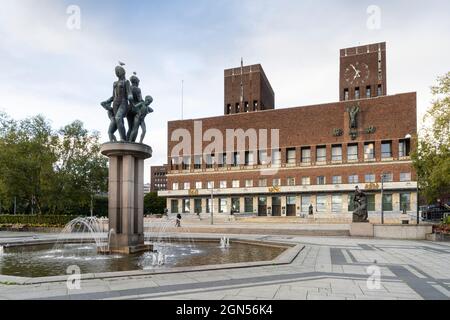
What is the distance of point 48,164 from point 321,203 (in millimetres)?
Result: 46234

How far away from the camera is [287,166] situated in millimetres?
74062

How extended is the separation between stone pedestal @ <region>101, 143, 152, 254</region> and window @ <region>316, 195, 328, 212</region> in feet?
183

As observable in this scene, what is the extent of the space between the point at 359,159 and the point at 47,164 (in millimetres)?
50929

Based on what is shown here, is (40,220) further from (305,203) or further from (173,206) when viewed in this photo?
(305,203)

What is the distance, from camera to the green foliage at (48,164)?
40406mm

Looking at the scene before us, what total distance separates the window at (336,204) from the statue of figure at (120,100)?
56.5 metres

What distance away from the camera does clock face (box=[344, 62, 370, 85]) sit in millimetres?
80812

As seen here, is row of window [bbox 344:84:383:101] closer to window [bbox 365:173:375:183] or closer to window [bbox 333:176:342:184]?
window [bbox 365:173:375:183]

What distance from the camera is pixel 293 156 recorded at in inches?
2950

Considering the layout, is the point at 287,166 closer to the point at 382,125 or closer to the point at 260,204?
the point at 260,204

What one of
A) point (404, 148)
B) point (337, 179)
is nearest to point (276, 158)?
point (337, 179)

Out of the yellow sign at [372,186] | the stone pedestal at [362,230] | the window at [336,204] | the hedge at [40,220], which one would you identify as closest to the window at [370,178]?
the yellow sign at [372,186]

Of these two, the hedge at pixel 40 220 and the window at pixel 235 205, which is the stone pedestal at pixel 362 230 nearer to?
the hedge at pixel 40 220
